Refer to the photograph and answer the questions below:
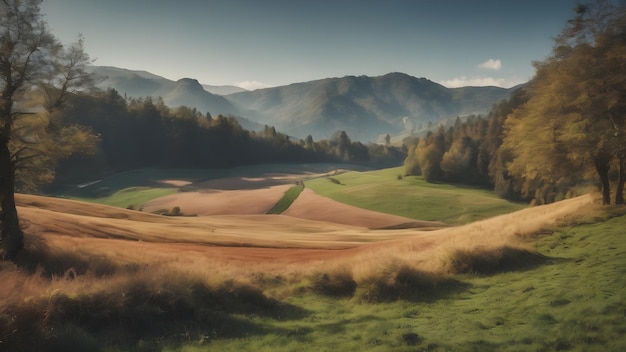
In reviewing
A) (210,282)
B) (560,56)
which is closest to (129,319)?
(210,282)

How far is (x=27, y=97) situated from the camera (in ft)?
65.8

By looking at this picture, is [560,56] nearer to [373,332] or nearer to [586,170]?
[586,170]

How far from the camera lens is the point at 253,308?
14719 mm

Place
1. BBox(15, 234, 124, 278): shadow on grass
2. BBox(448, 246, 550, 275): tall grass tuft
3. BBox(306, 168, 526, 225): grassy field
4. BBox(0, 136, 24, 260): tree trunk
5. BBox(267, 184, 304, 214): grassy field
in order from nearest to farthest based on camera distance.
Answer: BBox(15, 234, 124, 278): shadow on grass, BBox(448, 246, 550, 275): tall grass tuft, BBox(0, 136, 24, 260): tree trunk, BBox(306, 168, 526, 225): grassy field, BBox(267, 184, 304, 214): grassy field

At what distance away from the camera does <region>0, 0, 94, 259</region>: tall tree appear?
18938 millimetres

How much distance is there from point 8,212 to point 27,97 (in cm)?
612

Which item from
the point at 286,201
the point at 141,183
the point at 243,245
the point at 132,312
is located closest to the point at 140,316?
the point at 132,312

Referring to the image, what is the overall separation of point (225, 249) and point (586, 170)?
31.7 m

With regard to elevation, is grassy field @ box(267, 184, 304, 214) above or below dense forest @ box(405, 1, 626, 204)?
below

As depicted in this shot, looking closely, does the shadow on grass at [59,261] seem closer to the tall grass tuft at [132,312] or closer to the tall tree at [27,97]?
the tall tree at [27,97]

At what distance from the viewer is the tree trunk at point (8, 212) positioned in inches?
742

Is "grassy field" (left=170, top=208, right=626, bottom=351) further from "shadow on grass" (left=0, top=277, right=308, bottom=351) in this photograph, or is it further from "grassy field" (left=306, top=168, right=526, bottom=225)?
"grassy field" (left=306, top=168, right=526, bottom=225)

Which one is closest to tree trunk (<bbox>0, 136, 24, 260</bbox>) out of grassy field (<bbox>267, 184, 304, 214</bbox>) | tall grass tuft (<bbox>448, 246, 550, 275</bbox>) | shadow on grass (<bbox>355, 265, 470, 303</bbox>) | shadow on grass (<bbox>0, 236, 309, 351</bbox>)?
shadow on grass (<bbox>0, 236, 309, 351</bbox>)

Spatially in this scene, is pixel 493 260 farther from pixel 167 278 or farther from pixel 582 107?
pixel 582 107
